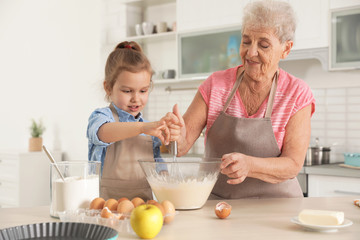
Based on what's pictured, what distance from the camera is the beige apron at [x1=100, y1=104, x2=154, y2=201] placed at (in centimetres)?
196

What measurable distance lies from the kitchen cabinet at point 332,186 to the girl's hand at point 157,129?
1845 millimetres

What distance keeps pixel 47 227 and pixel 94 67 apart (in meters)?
3.97

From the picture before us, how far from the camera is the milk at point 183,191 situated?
159cm

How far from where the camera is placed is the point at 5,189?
203 inches

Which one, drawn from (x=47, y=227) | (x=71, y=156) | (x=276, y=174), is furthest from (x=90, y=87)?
(x=47, y=227)

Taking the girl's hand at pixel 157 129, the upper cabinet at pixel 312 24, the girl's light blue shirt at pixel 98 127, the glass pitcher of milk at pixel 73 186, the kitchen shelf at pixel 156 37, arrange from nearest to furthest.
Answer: the glass pitcher of milk at pixel 73 186
the girl's hand at pixel 157 129
the girl's light blue shirt at pixel 98 127
the upper cabinet at pixel 312 24
the kitchen shelf at pixel 156 37

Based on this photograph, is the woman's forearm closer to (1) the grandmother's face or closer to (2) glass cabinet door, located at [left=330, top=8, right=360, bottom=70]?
(1) the grandmother's face

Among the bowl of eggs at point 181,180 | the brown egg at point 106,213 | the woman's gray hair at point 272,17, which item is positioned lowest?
the brown egg at point 106,213

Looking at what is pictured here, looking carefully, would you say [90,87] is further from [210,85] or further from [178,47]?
[210,85]

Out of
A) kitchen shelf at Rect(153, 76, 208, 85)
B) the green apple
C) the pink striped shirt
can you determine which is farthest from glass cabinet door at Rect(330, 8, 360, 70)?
the green apple

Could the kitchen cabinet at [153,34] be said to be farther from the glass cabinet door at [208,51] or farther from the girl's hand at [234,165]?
the girl's hand at [234,165]

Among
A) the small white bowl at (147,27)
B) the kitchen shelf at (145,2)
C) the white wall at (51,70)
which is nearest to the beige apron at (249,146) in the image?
the small white bowl at (147,27)

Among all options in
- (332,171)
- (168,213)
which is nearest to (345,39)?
(332,171)

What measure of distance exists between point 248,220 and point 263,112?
2.39ft
